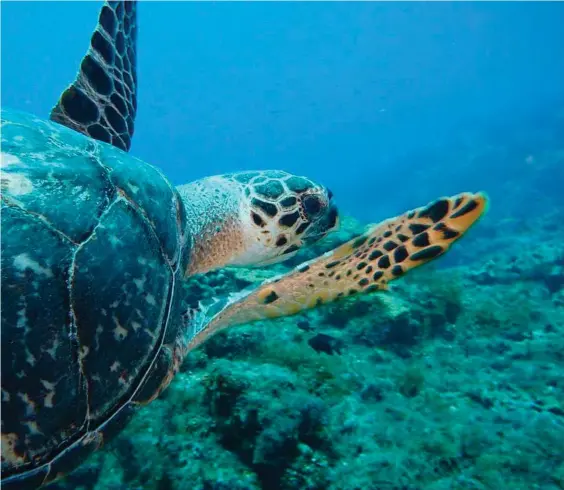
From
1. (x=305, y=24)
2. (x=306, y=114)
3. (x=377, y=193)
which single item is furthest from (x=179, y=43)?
(x=377, y=193)

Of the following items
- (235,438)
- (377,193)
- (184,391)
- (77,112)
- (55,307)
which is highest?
(377,193)

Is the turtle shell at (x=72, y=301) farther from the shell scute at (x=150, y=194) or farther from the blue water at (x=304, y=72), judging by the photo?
the blue water at (x=304, y=72)

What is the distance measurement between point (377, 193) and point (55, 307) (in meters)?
33.1

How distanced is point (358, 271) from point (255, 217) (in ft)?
3.40

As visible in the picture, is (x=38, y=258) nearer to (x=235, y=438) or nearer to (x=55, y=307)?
(x=55, y=307)

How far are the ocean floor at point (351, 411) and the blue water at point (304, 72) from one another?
165 ft

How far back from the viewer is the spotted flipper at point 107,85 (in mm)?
2863

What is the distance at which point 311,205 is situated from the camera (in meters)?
2.91

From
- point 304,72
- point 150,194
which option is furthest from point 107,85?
point 304,72

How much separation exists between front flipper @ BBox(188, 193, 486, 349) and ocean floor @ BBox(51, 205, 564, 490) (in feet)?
1.82

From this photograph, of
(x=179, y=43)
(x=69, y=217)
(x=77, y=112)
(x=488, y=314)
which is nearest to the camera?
(x=69, y=217)

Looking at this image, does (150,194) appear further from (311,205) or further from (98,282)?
(311,205)

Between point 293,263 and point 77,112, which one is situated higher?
point 77,112

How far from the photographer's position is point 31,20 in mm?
60375
